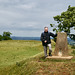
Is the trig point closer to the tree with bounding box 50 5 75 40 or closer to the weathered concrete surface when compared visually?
the weathered concrete surface

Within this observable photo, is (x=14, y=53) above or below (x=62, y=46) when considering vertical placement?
below

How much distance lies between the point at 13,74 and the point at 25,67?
1.03m

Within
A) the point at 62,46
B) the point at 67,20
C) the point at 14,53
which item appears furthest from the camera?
the point at 67,20

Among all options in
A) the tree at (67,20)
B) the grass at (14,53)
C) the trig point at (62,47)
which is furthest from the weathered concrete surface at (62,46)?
the tree at (67,20)

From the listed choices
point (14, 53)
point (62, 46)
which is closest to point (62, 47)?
point (62, 46)

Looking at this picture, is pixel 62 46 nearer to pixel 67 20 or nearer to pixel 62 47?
pixel 62 47

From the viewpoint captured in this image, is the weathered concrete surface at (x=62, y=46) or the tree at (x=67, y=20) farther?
the tree at (x=67, y=20)

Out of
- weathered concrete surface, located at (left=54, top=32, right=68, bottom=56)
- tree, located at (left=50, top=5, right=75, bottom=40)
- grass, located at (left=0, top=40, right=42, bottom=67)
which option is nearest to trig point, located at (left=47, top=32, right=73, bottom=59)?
weathered concrete surface, located at (left=54, top=32, right=68, bottom=56)

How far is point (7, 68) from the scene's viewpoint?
15.4 metres

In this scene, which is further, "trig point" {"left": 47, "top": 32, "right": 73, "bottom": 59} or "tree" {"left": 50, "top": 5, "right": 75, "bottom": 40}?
"tree" {"left": 50, "top": 5, "right": 75, "bottom": 40}

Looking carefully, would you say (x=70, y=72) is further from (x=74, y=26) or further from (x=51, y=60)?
(x=74, y=26)

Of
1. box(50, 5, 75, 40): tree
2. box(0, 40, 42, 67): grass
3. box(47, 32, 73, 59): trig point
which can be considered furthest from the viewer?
box(50, 5, 75, 40): tree

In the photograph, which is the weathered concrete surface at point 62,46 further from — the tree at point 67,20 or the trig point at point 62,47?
the tree at point 67,20

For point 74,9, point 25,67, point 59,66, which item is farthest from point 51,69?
point 74,9
